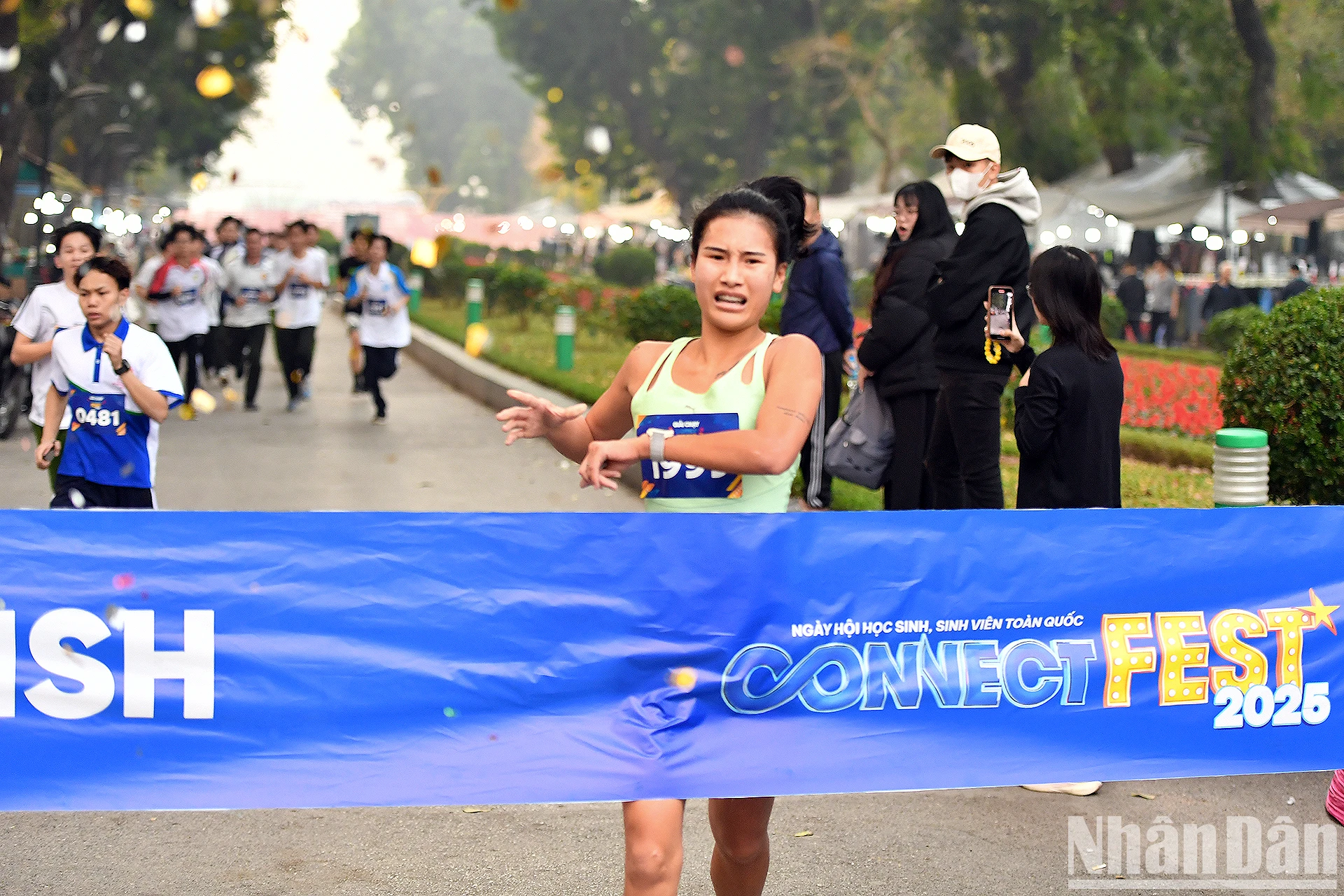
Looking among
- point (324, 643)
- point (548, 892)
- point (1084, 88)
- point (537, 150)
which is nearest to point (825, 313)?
point (548, 892)

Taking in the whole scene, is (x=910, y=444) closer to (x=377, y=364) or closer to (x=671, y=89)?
(x=377, y=364)

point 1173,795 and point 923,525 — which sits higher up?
point 923,525

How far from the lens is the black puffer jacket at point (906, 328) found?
7.32 meters

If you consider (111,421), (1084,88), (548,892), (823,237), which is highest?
(1084,88)

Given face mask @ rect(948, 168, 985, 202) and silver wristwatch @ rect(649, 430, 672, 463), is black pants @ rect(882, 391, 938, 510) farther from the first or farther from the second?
silver wristwatch @ rect(649, 430, 672, 463)

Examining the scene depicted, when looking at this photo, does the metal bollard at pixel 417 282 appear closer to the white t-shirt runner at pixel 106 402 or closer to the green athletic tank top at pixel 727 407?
the white t-shirt runner at pixel 106 402

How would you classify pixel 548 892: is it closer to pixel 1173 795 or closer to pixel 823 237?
pixel 1173 795

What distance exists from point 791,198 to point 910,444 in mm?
3378

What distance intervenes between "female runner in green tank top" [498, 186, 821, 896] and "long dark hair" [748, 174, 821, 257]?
42cm

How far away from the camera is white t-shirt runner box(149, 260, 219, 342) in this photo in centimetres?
1364

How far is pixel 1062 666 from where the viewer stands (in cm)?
365

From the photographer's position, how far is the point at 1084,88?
35.8 m

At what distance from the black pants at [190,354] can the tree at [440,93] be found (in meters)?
107

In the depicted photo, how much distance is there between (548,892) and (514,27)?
5566 cm
